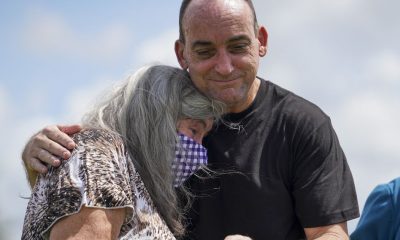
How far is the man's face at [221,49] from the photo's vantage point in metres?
4.48

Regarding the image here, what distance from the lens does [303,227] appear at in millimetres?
4426

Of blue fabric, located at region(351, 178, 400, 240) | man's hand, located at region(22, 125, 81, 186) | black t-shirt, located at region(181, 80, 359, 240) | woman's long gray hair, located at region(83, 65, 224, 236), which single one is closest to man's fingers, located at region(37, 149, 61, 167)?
man's hand, located at region(22, 125, 81, 186)

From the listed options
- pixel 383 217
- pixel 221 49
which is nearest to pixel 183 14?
pixel 221 49

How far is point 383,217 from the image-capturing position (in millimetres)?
4312

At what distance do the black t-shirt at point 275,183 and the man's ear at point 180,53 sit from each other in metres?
0.45

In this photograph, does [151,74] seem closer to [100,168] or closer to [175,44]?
[175,44]

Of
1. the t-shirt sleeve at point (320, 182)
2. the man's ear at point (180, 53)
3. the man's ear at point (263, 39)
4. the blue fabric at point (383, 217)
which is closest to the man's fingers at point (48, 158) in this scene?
the man's ear at point (180, 53)

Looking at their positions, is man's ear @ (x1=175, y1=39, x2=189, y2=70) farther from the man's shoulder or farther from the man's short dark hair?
the man's shoulder

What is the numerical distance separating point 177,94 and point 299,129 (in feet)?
2.33

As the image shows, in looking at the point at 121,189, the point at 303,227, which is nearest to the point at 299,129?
the point at 303,227

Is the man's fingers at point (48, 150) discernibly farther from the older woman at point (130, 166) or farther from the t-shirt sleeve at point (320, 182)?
the t-shirt sleeve at point (320, 182)

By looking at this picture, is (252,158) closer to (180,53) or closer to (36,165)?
(180,53)

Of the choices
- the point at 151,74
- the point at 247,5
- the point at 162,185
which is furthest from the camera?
the point at 247,5

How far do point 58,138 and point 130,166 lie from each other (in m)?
0.37
